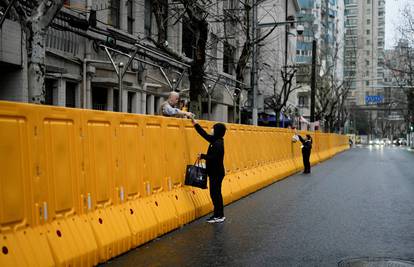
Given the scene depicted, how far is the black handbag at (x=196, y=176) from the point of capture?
9656 mm

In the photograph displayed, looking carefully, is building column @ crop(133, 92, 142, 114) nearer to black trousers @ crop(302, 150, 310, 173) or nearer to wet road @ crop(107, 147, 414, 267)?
black trousers @ crop(302, 150, 310, 173)

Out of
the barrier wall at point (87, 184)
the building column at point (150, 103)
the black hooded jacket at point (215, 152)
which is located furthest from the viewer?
the building column at point (150, 103)

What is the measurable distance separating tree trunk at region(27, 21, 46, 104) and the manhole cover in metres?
5.91

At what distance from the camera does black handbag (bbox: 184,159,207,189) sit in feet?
31.7

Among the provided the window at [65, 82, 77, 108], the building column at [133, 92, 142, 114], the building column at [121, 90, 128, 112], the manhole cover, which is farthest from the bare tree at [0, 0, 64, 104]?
the building column at [133, 92, 142, 114]

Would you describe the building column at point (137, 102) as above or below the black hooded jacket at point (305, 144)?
above

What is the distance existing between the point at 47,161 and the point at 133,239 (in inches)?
77.2

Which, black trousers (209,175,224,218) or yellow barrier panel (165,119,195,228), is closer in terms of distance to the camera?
yellow barrier panel (165,119,195,228)

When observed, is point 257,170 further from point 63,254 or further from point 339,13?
point 339,13

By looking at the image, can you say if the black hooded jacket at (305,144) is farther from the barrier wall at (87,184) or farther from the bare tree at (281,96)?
the bare tree at (281,96)

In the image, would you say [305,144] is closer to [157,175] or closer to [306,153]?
[306,153]

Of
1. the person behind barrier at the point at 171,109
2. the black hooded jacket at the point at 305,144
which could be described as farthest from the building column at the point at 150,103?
the person behind barrier at the point at 171,109

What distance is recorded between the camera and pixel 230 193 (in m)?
12.5

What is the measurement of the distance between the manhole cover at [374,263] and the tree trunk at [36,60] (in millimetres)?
5915
